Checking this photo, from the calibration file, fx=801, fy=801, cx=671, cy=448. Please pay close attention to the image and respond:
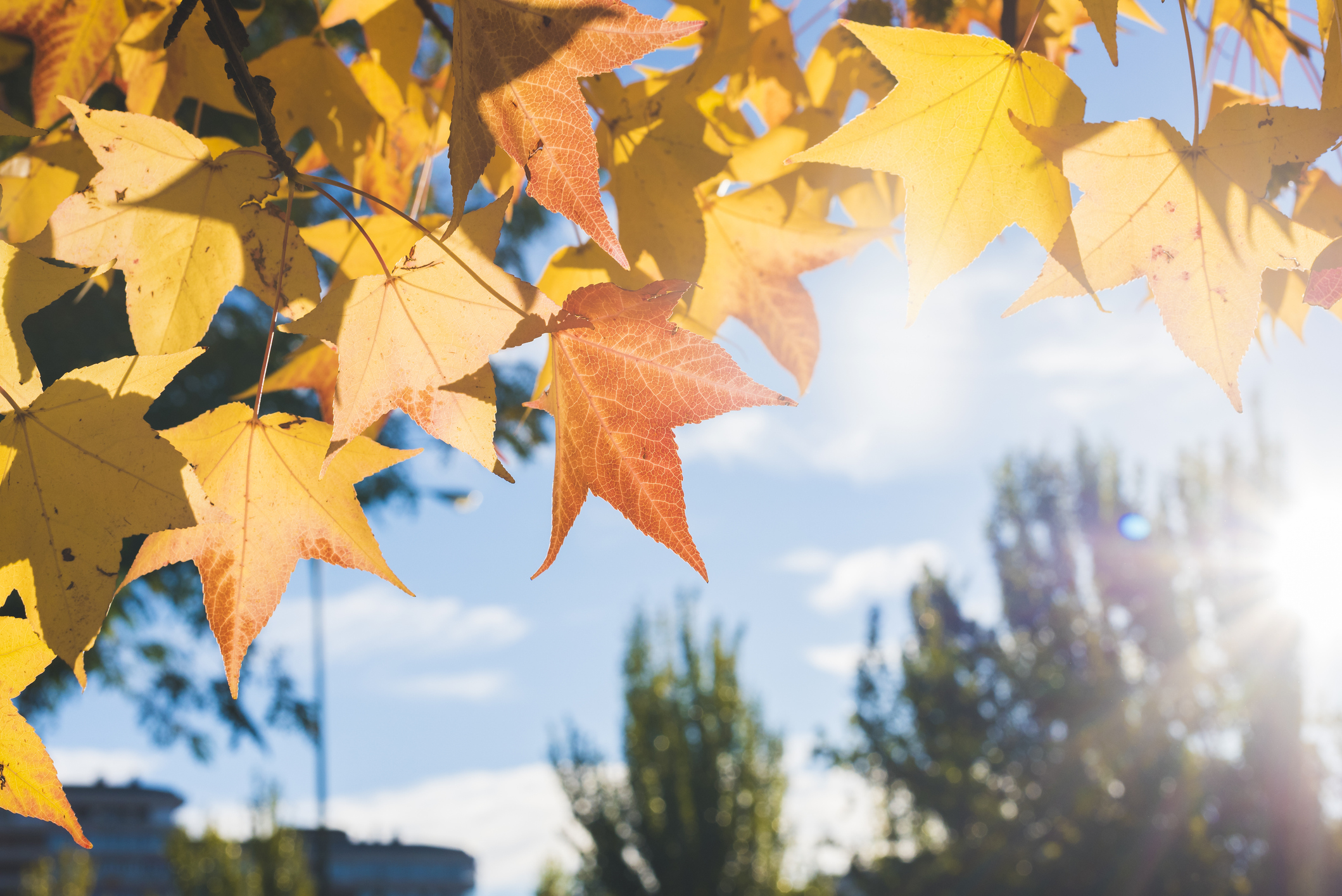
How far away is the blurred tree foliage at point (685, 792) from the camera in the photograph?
27.6ft

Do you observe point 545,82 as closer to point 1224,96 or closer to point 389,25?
point 389,25

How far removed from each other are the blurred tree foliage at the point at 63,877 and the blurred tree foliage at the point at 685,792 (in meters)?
7.71

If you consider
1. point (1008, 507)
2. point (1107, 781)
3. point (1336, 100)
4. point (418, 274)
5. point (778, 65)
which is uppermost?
point (1008, 507)

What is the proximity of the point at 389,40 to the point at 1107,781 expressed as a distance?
43.3 ft

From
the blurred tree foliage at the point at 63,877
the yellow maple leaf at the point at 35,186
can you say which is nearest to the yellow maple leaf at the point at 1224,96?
the yellow maple leaf at the point at 35,186

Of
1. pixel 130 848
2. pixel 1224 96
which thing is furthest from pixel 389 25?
pixel 130 848

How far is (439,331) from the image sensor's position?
0.47 m

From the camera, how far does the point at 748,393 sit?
1.50 ft

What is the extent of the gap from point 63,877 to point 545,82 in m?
17.0

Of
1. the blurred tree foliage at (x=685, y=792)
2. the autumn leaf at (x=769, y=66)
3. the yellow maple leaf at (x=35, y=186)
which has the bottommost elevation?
the blurred tree foliage at (x=685, y=792)

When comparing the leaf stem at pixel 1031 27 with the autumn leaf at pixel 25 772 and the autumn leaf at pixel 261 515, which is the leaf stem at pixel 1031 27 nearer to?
the autumn leaf at pixel 261 515

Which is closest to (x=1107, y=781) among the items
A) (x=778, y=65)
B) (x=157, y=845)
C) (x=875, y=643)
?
(x=875, y=643)

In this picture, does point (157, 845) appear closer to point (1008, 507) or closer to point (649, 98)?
point (1008, 507)

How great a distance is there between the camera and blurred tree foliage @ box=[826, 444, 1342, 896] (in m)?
10.2
